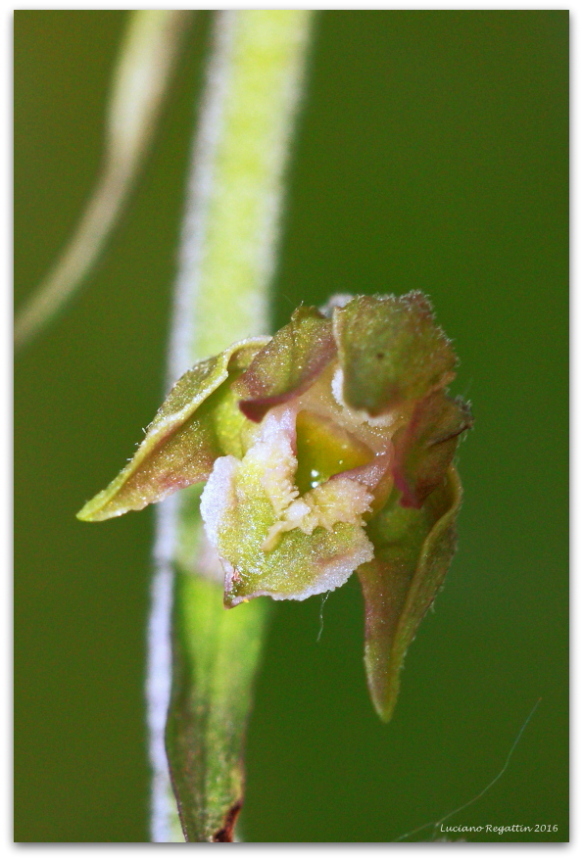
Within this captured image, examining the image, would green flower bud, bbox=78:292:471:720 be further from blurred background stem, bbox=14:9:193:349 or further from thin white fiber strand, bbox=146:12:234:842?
blurred background stem, bbox=14:9:193:349

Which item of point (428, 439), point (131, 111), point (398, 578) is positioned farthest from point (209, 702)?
point (131, 111)

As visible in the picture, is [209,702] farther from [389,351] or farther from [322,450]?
[389,351]

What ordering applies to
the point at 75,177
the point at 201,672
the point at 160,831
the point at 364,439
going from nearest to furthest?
1. the point at 364,439
2. the point at 201,672
3. the point at 160,831
4. the point at 75,177

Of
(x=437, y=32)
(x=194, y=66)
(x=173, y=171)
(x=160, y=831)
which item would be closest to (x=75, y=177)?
(x=173, y=171)

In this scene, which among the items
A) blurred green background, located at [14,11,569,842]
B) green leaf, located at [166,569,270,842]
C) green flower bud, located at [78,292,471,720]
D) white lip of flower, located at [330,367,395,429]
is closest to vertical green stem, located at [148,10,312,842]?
green leaf, located at [166,569,270,842]

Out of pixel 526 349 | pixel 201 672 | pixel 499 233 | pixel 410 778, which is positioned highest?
pixel 499 233

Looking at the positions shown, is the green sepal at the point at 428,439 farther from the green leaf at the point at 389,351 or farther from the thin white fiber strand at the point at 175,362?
the thin white fiber strand at the point at 175,362

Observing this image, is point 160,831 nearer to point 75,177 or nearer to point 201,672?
point 201,672
